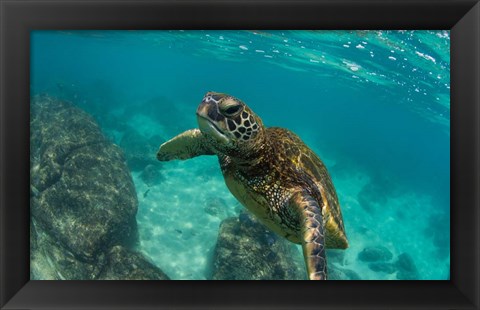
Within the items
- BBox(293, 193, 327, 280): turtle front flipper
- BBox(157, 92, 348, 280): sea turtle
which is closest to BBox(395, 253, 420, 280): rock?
BBox(157, 92, 348, 280): sea turtle

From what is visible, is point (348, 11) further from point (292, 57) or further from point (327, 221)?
point (292, 57)

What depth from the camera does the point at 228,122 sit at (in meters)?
2.28

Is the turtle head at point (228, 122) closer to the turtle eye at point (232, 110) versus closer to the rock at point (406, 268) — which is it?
the turtle eye at point (232, 110)

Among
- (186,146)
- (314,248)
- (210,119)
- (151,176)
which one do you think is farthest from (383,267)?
(210,119)

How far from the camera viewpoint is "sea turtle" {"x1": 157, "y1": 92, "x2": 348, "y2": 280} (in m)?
2.22

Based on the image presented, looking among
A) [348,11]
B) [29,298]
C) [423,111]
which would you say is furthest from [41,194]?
[423,111]

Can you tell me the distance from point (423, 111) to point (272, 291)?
22.3 m

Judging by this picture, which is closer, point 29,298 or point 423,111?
point 29,298

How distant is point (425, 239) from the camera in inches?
468

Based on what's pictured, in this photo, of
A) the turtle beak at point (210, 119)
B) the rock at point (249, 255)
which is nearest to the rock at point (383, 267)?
the rock at point (249, 255)

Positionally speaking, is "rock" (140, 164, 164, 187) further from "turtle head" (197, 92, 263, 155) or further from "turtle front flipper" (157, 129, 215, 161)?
"turtle head" (197, 92, 263, 155)

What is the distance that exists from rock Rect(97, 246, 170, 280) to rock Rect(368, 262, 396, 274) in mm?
5914

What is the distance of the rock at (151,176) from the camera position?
885cm

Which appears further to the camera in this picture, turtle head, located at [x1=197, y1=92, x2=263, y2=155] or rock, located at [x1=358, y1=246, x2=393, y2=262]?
rock, located at [x1=358, y1=246, x2=393, y2=262]
